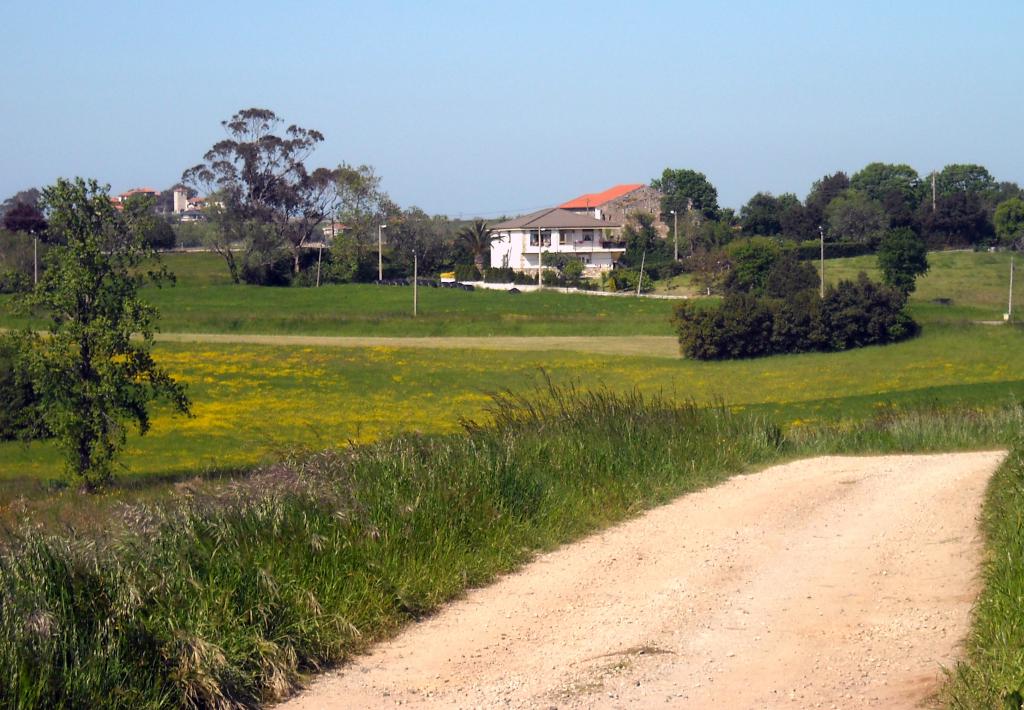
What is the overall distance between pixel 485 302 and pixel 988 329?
31.6 m

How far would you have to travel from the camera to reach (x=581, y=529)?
924cm

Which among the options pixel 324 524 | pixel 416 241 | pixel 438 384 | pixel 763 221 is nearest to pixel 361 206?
pixel 416 241

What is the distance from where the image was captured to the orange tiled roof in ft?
467

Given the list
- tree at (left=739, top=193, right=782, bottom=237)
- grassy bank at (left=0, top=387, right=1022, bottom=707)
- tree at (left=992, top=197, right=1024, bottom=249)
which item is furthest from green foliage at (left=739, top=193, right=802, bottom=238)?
grassy bank at (left=0, top=387, right=1022, bottom=707)

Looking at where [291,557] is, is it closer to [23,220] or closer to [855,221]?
[23,220]

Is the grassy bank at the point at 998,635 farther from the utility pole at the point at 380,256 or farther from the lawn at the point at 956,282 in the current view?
the utility pole at the point at 380,256

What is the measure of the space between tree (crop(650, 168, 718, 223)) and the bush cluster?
3006 inches

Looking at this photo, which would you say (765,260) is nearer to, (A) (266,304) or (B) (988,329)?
(B) (988,329)

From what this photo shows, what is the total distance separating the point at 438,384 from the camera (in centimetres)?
Answer: 4425

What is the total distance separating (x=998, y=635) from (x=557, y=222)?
106m

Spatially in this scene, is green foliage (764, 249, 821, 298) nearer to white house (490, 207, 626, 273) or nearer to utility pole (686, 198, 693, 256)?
utility pole (686, 198, 693, 256)

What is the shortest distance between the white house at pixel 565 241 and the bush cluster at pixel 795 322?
53806 mm

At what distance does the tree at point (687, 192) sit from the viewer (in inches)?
5157

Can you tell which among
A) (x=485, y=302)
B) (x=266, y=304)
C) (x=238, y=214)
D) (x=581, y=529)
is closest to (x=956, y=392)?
(x=581, y=529)
